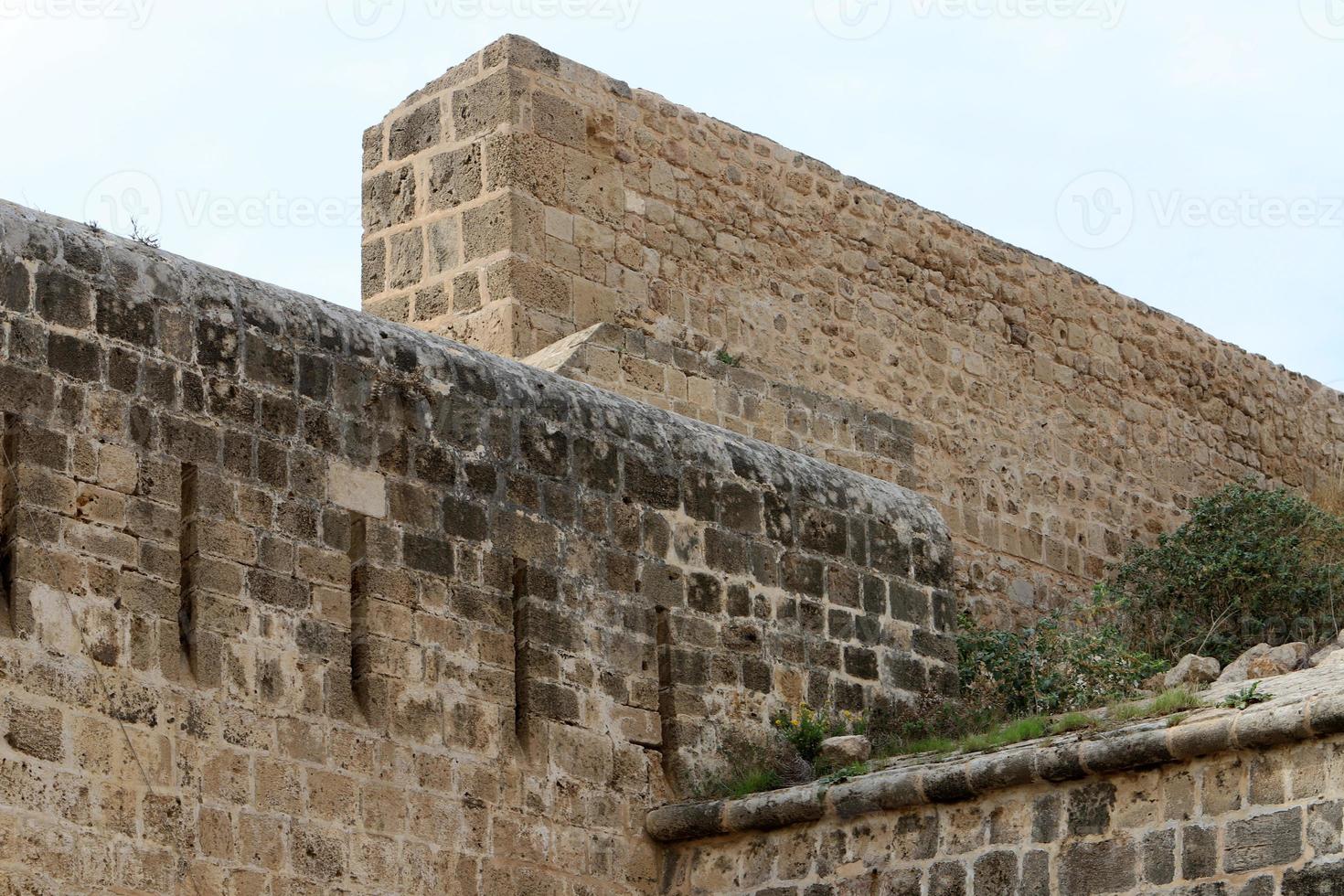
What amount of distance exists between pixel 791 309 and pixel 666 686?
Answer: 13.5 ft

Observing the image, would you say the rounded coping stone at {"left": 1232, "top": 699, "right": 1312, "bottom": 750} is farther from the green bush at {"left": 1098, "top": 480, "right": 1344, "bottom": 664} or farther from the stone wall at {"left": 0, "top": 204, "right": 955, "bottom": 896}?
the green bush at {"left": 1098, "top": 480, "right": 1344, "bottom": 664}

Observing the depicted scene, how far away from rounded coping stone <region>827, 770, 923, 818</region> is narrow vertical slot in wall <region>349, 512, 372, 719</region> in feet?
6.18

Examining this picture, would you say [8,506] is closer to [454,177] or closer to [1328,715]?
[1328,715]

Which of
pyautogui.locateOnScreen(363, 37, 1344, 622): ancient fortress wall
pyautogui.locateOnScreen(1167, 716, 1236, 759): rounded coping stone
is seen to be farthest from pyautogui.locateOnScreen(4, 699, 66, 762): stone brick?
pyautogui.locateOnScreen(363, 37, 1344, 622): ancient fortress wall

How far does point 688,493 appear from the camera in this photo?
373 inches

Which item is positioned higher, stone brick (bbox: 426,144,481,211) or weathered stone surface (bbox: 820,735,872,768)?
stone brick (bbox: 426,144,481,211)

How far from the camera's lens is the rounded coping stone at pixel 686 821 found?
8.81 metres

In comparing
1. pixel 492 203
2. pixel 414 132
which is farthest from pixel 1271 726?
pixel 414 132

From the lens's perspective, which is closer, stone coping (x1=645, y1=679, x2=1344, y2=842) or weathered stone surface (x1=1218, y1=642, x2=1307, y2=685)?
stone coping (x1=645, y1=679, x2=1344, y2=842)

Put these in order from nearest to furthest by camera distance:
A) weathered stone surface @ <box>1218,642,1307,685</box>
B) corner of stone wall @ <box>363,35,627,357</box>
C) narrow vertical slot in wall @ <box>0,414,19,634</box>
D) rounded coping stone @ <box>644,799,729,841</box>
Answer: narrow vertical slot in wall @ <box>0,414,19,634</box>
rounded coping stone @ <box>644,799,729,841</box>
weathered stone surface @ <box>1218,642,1307,685</box>
corner of stone wall @ <box>363,35,627,357</box>

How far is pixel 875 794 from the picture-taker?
8461 mm

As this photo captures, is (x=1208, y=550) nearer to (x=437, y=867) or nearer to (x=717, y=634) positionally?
(x=717, y=634)

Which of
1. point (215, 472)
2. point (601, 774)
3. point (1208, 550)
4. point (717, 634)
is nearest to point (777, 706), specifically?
point (717, 634)

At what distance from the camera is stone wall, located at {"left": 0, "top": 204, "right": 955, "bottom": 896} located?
279 inches
